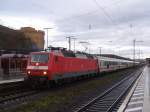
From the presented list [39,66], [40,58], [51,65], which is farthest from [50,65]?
[40,58]

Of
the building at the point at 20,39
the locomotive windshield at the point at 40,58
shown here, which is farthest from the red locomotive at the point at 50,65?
the building at the point at 20,39

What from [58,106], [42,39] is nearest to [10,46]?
[42,39]

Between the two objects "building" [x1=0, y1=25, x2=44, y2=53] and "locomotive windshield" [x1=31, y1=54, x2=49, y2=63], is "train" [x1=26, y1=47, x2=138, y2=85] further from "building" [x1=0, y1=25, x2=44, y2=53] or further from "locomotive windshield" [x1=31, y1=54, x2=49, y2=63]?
"building" [x1=0, y1=25, x2=44, y2=53]

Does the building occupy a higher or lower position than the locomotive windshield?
higher

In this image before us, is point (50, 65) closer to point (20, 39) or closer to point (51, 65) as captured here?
point (51, 65)

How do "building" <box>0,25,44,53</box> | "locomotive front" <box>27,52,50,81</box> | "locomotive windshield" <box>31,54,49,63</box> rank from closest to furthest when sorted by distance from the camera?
1. "locomotive front" <box>27,52,50,81</box>
2. "locomotive windshield" <box>31,54,49,63</box>
3. "building" <box>0,25,44,53</box>

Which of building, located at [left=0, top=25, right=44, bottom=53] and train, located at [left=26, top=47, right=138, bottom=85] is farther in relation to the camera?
building, located at [left=0, top=25, right=44, bottom=53]

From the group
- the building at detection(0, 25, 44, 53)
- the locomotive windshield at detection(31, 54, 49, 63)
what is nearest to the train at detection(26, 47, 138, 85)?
the locomotive windshield at detection(31, 54, 49, 63)

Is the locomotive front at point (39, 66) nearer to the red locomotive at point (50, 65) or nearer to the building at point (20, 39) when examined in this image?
the red locomotive at point (50, 65)

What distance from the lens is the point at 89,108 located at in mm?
16250

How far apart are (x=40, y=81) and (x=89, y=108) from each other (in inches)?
325

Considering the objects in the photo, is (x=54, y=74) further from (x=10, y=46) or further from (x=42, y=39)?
(x=42, y=39)

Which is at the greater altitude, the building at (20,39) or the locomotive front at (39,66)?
the building at (20,39)

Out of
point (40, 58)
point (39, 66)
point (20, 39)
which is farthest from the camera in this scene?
point (20, 39)
